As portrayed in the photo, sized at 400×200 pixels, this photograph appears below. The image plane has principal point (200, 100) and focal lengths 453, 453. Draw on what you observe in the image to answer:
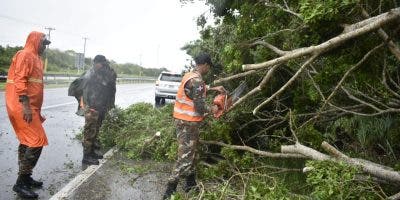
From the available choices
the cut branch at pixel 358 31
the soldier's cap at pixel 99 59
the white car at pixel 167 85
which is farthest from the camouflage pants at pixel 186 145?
the white car at pixel 167 85

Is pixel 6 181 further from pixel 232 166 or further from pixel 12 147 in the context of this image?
pixel 232 166

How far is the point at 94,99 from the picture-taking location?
7801 mm

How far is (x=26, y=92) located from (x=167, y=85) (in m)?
16.7

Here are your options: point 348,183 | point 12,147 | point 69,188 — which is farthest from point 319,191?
point 12,147

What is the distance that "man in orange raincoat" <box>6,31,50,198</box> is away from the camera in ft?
18.3

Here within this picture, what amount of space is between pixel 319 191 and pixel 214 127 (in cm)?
286

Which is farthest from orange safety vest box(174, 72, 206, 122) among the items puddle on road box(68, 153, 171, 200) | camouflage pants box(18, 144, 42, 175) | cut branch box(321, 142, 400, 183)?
camouflage pants box(18, 144, 42, 175)

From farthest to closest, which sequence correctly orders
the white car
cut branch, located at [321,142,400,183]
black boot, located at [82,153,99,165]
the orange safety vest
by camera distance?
the white car < black boot, located at [82,153,99,165] < the orange safety vest < cut branch, located at [321,142,400,183]

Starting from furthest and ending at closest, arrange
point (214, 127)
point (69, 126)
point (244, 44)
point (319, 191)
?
1. point (69, 126)
2. point (214, 127)
3. point (244, 44)
4. point (319, 191)

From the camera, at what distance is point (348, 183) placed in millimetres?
4168

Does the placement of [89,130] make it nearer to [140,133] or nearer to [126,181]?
[140,133]

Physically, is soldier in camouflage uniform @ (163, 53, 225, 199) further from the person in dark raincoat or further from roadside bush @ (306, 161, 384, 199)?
the person in dark raincoat

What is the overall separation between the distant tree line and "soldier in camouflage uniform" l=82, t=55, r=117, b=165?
848 inches

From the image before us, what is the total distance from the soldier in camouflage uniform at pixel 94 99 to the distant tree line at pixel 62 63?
70.7 feet
